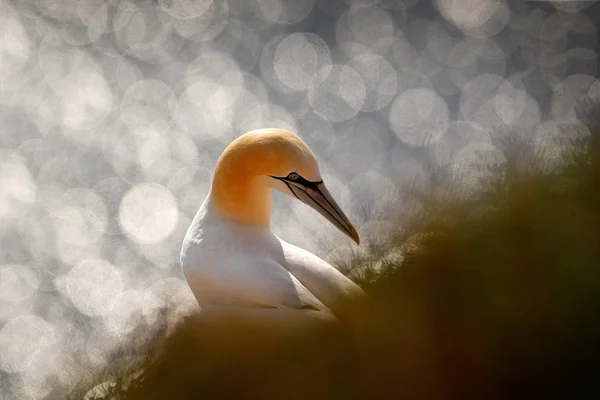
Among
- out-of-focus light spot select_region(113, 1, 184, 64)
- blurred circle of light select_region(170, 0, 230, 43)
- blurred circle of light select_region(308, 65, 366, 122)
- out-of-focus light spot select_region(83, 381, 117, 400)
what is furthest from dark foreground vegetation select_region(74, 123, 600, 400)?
blurred circle of light select_region(170, 0, 230, 43)

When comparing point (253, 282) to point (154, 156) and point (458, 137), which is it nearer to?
point (458, 137)

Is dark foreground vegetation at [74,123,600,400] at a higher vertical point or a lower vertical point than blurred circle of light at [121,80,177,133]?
lower

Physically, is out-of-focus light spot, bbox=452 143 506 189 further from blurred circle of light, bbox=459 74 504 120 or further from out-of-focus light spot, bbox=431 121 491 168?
blurred circle of light, bbox=459 74 504 120

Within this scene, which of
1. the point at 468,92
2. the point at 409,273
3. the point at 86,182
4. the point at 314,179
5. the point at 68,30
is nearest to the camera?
the point at 409,273

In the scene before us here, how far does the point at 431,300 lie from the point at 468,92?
2098 cm

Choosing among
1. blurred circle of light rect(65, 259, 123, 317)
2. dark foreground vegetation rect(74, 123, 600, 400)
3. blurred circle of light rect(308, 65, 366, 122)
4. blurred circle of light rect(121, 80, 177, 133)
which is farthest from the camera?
blurred circle of light rect(121, 80, 177, 133)

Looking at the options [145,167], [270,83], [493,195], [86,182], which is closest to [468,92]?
[270,83]

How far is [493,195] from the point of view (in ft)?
9.45

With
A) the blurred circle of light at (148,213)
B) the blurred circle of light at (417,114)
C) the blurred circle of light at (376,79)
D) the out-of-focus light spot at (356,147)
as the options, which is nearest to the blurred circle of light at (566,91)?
the blurred circle of light at (417,114)

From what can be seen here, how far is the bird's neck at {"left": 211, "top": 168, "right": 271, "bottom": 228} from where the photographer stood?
5.51m

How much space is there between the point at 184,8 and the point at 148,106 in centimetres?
518

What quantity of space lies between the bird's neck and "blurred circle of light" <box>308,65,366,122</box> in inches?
666

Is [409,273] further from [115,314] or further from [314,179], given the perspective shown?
[115,314]

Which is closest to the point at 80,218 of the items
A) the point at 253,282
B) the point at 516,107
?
the point at 516,107
